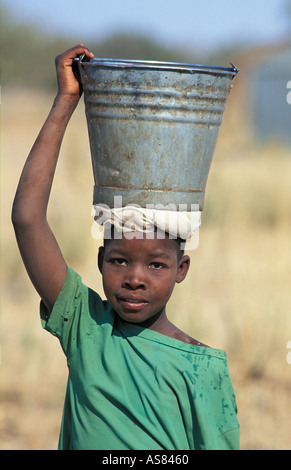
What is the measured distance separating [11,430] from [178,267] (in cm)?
288

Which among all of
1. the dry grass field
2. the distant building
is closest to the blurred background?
the dry grass field

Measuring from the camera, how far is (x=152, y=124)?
199 centimetres

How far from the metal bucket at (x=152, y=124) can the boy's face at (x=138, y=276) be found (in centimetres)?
14

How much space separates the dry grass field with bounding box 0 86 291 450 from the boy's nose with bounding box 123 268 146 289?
9.11 feet

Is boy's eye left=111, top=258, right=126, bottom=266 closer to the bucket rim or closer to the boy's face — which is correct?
the boy's face

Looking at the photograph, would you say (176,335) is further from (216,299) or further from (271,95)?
(271,95)

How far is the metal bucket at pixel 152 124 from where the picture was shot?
6.39ft

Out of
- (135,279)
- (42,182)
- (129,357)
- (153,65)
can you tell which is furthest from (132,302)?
(153,65)

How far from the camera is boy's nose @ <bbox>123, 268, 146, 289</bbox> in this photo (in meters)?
2.06

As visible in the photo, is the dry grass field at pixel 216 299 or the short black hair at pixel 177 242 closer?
the short black hair at pixel 177 242

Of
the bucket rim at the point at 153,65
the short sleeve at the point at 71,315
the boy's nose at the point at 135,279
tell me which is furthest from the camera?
the short sleeve at the point at 71,315

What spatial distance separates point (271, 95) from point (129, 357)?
844 inches

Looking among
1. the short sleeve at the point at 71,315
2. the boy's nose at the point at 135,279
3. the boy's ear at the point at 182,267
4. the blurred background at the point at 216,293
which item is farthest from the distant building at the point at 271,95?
the boy's nose at the point at 135,279

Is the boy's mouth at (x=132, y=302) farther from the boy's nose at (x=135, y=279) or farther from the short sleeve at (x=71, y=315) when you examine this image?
the short sleeve at (x=71, y=315)
